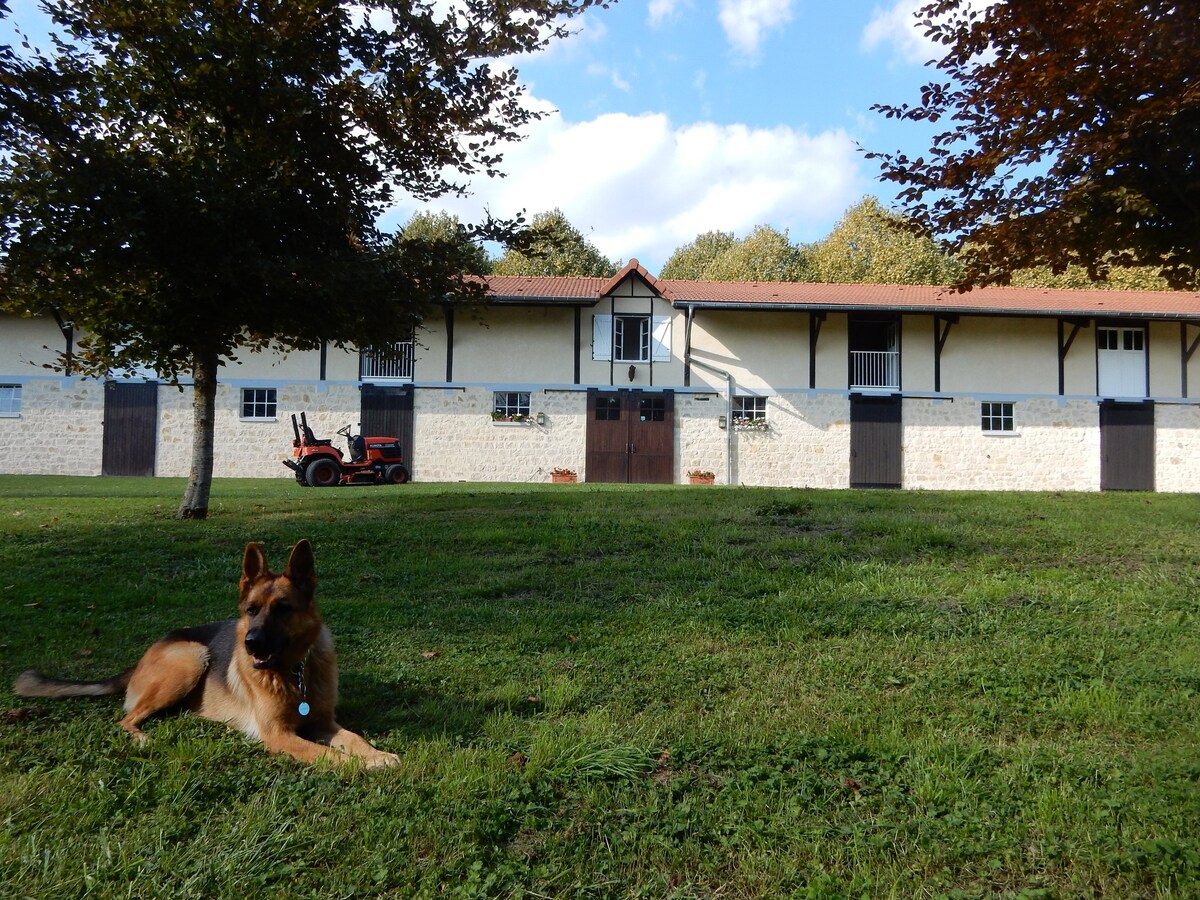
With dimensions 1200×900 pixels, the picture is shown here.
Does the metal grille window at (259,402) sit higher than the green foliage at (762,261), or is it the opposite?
the green foliage at (762,261)

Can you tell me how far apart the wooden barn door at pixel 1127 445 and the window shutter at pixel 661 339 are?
13041mm

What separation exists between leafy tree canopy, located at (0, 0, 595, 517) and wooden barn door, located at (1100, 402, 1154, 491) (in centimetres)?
2150

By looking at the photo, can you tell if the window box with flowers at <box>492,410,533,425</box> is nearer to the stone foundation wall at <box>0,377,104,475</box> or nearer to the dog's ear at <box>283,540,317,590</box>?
the stone foundation wall at <box>0,377,104,475</box>

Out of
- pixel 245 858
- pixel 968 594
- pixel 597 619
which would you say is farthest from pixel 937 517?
pixel 245 858

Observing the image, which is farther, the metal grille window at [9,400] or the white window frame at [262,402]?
the white window frame at [262,402]

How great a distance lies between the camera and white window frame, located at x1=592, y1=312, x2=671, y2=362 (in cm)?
2358

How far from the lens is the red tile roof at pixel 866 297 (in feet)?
73.6

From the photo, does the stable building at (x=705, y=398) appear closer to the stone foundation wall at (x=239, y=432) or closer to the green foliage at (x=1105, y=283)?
the stone foundation wall at (x=239, y=432)

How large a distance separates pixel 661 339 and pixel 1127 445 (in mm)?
14158

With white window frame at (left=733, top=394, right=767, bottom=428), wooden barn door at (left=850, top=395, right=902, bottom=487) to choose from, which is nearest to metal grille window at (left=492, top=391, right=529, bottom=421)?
white window frame at (left=733, top=394, right=767, bottom=428)

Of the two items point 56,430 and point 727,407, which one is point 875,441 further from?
point 56,430

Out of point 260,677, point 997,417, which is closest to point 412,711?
point 260,677

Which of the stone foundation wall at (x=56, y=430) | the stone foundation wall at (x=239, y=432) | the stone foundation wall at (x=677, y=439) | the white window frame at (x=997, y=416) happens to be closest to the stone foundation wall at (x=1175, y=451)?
the stone foundation wall at (x=677, y=439)

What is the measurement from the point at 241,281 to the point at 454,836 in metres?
7.19
